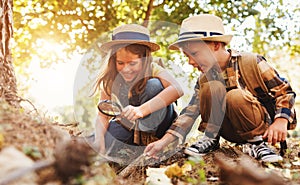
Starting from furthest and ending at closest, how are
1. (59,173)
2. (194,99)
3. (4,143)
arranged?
(194,99) → (4,143) → (59,173)

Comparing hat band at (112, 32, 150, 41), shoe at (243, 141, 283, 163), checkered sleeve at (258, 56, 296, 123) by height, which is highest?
hat band at (112, 32, 150, 41)

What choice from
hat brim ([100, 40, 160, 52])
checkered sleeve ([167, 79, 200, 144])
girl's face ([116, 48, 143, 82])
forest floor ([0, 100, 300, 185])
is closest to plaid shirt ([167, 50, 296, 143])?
checkered sleeve ([167, 79, 200, 144])

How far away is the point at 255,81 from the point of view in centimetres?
260

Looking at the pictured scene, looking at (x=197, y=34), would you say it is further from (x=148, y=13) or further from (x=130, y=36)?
(x=148, y=13)

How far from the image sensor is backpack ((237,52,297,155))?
2562 millimetres

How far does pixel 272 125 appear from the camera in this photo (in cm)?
239

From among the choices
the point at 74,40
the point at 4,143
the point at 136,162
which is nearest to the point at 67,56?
the point at 74,40

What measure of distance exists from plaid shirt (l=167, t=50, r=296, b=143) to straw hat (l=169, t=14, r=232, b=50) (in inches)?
6.6

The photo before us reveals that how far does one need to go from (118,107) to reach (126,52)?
0.43 m

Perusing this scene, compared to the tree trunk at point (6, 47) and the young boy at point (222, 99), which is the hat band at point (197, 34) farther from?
the tree trunk at point (6, 47)

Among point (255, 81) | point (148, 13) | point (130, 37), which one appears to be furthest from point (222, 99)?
point (148, 13)

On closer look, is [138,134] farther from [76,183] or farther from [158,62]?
[76,183]

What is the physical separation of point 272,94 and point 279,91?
0.07 meters

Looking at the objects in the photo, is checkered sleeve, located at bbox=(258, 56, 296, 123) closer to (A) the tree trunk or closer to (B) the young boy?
(B) the young boy
